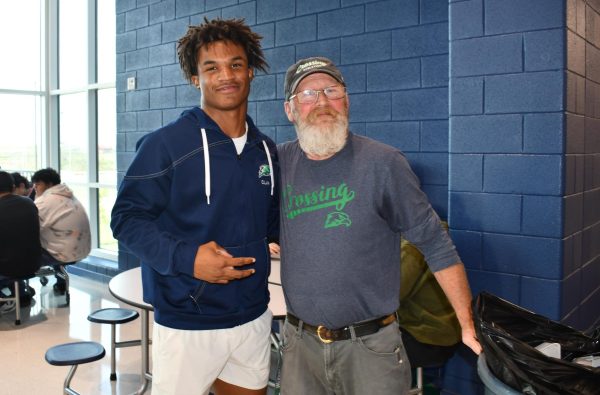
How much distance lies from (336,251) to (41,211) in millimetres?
4066

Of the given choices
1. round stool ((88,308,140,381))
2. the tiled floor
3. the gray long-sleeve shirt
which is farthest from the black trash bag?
the tiled floor

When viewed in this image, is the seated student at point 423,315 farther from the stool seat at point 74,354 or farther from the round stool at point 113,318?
the round stool at point 113,318

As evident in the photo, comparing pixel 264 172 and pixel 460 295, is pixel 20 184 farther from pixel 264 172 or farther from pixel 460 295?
pixel 460 295

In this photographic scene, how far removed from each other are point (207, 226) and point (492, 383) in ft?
2.71

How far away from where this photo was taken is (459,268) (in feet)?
4.69

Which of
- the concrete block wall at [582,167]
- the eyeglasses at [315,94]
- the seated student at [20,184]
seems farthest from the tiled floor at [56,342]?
the concrete block wall at [582,167]

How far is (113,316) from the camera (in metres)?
3.10

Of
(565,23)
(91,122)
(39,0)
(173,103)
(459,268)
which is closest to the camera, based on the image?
(459,268)

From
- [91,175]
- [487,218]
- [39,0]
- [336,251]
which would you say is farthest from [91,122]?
[336,251]

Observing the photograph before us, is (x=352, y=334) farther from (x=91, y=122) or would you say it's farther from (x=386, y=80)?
(x=91, y=122)

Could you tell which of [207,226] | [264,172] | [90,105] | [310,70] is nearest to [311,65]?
[310,70]

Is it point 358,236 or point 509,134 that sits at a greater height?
point 509,134

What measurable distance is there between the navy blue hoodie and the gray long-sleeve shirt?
0.49 feet

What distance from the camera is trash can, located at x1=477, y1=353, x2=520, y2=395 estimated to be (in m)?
1.26
